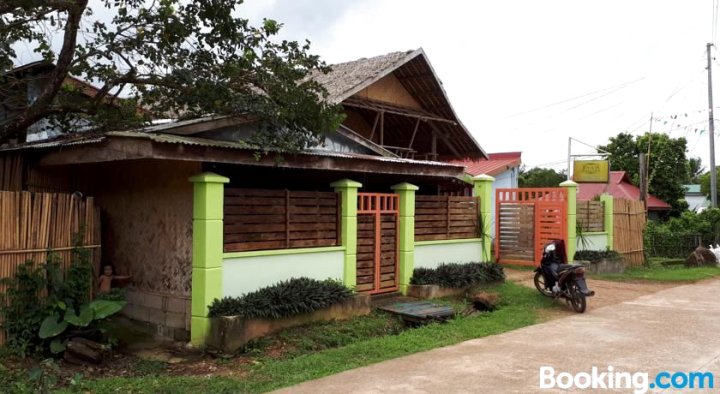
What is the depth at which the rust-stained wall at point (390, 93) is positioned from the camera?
14432mm

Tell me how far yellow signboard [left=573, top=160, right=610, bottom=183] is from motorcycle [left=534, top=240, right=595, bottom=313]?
11458 millimetres

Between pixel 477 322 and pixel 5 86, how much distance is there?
7.85 m

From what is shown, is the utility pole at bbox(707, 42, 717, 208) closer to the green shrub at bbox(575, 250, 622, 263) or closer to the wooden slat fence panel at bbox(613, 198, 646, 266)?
the wooden slat fence panel at bbox(613, 198, 646, 266)

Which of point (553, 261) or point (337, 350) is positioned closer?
point (337, 350)

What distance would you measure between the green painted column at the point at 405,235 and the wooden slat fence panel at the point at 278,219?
5.12ft

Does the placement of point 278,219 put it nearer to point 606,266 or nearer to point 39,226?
point 39,226

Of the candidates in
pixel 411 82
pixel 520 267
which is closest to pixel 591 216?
pixel 520 267

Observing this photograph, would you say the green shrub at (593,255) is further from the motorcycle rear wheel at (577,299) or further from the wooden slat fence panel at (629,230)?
the motorcycle rear wheel at (577,299)

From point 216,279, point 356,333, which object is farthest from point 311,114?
point 356,333

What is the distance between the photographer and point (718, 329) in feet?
27.1

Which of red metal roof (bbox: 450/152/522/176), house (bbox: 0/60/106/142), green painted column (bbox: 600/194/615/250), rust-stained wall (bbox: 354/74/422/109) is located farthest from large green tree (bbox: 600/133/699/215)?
house (bbox: 0/60/106/142)

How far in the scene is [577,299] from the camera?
9617 mm

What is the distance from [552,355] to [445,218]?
4.95 metres

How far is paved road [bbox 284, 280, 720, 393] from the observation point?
5605mm
